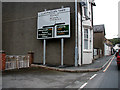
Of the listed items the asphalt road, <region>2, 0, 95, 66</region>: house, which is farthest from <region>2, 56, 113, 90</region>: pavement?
<region>2, 0, 95, 66</region>: house

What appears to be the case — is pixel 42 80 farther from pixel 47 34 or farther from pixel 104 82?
pixel 47 34

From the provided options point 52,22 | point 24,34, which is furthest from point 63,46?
point 24,34

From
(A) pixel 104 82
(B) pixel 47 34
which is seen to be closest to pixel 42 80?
(A) pixel 104 82

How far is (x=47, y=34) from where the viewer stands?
1305 centimetres

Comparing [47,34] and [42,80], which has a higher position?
[47,34]

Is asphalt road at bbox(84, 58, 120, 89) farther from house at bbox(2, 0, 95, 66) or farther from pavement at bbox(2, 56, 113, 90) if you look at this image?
house at bbox(2, 0, 95, 66)

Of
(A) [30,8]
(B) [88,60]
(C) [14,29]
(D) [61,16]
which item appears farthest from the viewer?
(C) [14,29]

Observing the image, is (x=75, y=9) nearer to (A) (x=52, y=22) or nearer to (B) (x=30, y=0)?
(A) (x=52, y=22)

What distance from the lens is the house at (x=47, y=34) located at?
12.7 metres

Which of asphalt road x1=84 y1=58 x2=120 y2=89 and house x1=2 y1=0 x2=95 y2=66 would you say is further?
house x1=2 y1=0 x2=95 y2=66

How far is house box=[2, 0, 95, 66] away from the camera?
12.7 metres

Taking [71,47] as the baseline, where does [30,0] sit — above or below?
above

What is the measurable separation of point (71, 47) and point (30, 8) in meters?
8.18

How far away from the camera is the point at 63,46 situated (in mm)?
13219
